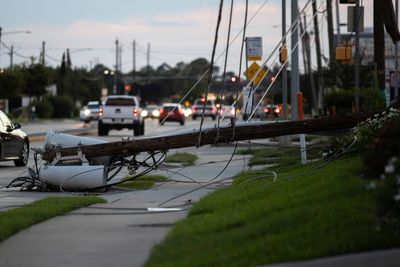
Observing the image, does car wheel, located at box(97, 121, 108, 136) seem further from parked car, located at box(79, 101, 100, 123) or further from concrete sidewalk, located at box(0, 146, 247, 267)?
concrete sidewalk, located at box(0, 146, 247, 267)

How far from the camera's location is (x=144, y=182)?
752 inches

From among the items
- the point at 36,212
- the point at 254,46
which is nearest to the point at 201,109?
the point at 254,46

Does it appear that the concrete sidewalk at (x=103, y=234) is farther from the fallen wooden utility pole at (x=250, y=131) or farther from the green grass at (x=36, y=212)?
the fallen wooden utility pole at (x=250, y=131)

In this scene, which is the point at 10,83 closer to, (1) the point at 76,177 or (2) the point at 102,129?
(2) the point at 102,129

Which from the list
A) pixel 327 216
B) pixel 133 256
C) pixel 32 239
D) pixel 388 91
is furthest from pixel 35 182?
pixel 388 91

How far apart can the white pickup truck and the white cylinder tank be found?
30.1m

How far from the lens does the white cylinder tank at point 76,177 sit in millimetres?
17453

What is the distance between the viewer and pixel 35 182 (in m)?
17.8

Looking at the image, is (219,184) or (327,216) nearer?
(327,216)

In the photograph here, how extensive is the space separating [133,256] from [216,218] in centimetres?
136

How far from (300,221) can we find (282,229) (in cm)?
28

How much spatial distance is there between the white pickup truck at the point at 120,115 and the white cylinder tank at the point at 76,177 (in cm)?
3008

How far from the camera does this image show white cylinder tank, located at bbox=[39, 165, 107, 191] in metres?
17.5

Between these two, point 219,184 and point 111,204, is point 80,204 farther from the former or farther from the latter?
point 219,184
